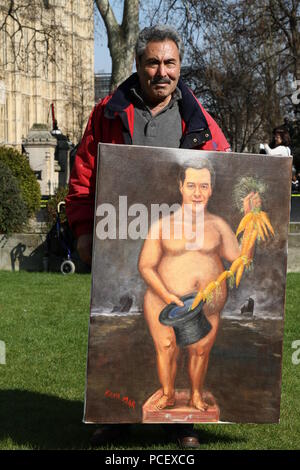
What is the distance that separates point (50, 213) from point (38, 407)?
9.30 meters

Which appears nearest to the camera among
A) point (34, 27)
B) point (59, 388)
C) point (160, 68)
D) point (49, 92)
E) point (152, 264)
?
point (152, 264)

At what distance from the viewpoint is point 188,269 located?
12.9ft

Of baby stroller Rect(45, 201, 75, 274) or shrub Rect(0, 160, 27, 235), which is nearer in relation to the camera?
baby stroller Rect(45, 201, 75, 274)

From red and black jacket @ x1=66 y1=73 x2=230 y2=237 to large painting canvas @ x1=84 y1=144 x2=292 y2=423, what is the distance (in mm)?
406

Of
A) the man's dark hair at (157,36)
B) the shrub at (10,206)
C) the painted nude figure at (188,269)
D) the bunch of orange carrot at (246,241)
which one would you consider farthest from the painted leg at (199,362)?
the shrub at (10,206)

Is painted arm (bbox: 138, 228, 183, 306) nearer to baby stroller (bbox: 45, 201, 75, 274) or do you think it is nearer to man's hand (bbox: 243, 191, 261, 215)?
man's hand (bbox: 243, 191, 261, 215)

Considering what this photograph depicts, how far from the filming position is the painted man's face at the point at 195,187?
387cm

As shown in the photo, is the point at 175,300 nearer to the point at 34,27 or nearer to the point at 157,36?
the point at 157,36

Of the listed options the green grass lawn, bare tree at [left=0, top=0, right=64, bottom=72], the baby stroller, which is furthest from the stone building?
the green grass lawn

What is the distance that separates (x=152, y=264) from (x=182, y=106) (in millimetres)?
906

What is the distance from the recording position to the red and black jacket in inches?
166

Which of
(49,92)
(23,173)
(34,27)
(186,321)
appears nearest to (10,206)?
(23,173)

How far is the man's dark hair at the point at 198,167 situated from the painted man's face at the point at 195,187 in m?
0.01

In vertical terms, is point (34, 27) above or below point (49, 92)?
below
